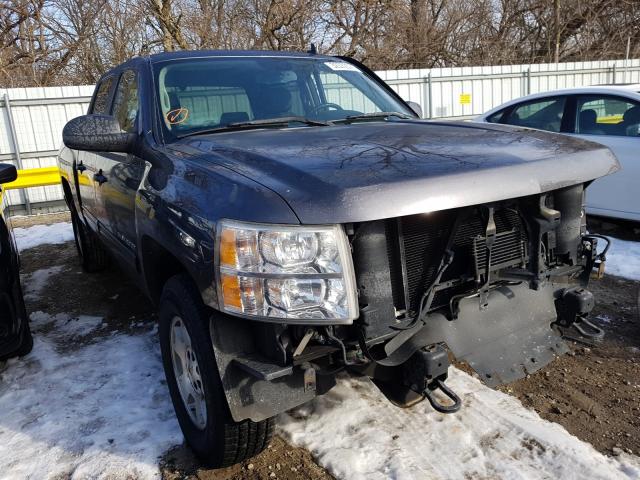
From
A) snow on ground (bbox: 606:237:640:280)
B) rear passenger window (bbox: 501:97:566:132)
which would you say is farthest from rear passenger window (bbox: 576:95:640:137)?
snow on ground (bbox: 606:237:640:280)

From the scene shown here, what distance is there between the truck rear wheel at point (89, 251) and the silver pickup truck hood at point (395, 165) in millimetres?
3448

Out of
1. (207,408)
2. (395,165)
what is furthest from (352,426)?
(395,165)

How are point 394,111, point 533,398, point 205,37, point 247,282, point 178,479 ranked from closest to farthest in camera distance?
point 247,282 < point 178,479 < point 533,398 < point 394,111 < point 205,37

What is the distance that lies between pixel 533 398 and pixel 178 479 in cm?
195

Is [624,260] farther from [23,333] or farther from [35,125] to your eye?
[35,125]

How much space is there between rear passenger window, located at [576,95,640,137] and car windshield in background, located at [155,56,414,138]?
130 inches

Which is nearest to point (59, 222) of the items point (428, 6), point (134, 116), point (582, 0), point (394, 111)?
point (134, 116)

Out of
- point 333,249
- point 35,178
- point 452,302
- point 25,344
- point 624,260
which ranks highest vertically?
point 333,249

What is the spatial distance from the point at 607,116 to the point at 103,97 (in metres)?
5.18

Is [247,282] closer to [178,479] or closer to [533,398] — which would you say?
[178,479]

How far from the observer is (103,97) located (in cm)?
478

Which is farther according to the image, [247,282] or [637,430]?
[637,430]

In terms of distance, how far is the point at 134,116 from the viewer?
11.3 feet

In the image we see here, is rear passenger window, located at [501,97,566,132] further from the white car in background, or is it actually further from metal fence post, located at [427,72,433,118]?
metal fence post, located at [427,72,433,118]
